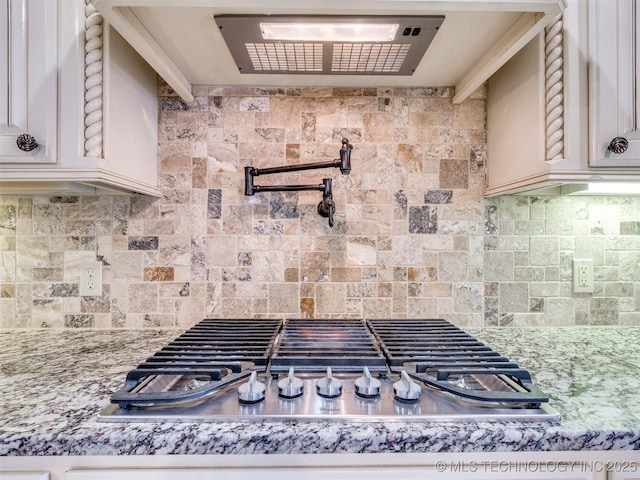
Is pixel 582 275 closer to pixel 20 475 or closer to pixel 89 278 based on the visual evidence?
pixel 20 475

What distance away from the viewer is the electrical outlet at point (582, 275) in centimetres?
137

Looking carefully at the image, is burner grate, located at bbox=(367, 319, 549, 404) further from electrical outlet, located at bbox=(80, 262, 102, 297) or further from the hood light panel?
electrical outlet, located at bbox=(80, 262, 102, 297)

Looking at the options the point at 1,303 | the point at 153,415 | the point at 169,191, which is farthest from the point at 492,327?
the point at 1,303

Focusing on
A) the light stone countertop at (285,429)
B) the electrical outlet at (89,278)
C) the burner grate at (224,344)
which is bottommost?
the light stone countertop at (285,429)

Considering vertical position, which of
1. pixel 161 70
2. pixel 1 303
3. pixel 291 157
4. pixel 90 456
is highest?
pixel 161 70

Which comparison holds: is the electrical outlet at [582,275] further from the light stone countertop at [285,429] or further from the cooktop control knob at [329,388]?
the cooktop control knob at [329,388]

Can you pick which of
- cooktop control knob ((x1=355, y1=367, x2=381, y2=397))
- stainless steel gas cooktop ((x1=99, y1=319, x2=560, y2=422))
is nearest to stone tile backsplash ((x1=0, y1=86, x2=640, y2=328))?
stainless steel gas cooktop ((x1=99, y1=319, x2=560, y2=422))

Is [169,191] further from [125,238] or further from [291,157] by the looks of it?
[291,157]

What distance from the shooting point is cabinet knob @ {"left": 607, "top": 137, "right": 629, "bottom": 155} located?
0.98m

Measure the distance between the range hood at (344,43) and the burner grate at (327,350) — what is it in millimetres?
834

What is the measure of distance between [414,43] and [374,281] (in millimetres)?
805

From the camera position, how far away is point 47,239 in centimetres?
134

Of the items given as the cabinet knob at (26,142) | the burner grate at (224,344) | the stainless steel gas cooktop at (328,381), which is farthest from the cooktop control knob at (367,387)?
Answer: the cabinet knob at (26,142)

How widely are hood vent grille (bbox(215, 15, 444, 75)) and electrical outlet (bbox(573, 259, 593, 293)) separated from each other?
94cm
